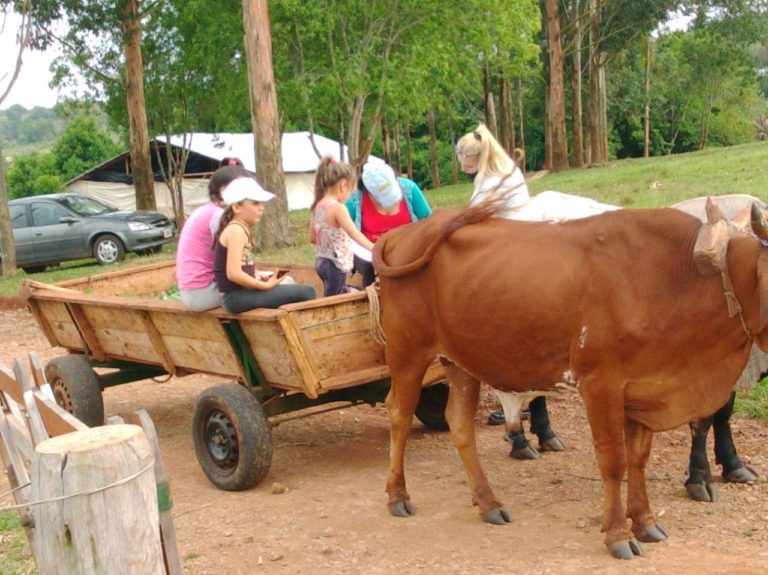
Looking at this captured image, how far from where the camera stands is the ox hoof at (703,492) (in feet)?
18.2

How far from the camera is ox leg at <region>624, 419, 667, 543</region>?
499cm

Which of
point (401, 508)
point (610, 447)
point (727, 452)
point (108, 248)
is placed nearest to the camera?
point (610, 447)

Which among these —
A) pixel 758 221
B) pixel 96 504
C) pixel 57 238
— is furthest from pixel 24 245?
pixel 96 504

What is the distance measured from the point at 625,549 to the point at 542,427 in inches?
78.3

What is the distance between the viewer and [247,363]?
256 inches

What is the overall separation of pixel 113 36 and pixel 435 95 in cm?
813

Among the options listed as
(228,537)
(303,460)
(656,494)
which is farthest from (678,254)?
(303,460)

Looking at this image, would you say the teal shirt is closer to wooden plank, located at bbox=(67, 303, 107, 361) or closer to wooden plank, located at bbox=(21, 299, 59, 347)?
wooden plank, located at bbox=(67, 303, 107, 361)

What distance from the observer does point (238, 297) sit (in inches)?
248

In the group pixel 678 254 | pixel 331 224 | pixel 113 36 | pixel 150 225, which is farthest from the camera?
pixel 113 36

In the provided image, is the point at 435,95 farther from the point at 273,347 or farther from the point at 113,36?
the point at 273,347

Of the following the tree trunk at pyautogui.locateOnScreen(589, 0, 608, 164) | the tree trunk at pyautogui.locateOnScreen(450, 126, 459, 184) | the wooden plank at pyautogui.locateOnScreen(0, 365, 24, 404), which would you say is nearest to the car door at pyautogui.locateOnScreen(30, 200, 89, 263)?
the wooden plank at pyautogui.locateOnScreen(0, 365, 24, 404)

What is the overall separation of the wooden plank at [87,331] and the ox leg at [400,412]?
2962 millimetres

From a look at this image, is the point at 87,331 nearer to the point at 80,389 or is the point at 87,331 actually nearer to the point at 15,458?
A: the point at 80,389
